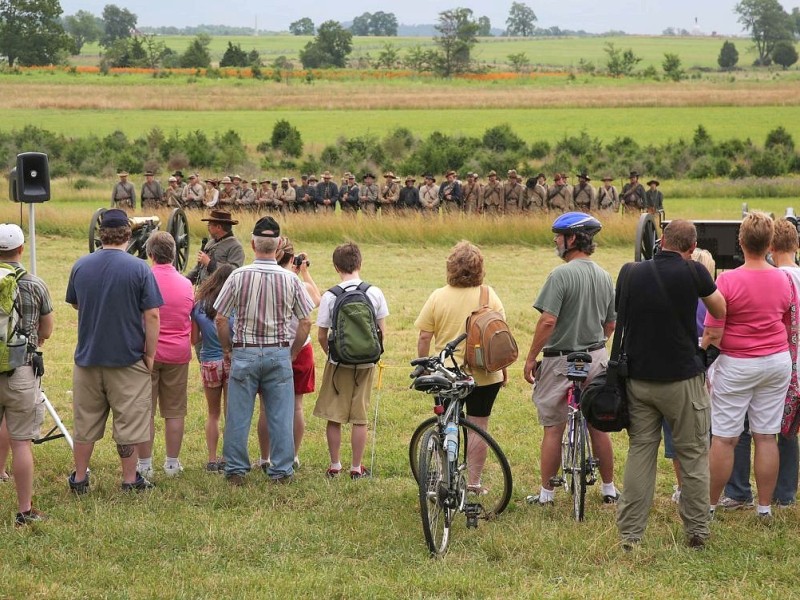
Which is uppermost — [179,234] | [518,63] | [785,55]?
[785,55]

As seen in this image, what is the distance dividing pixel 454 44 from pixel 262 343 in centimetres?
9495

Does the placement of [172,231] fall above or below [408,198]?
above

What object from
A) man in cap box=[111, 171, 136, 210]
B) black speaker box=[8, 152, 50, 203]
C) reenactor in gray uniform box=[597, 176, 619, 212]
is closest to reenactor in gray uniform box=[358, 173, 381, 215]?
reenactor in gray uniform box=[597, 176, 619, 212]

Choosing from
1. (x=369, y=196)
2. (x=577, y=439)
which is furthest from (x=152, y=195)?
(x=577, y=439)

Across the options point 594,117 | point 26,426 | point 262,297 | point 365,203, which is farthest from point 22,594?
point 594,117

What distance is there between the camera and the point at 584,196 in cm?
2561

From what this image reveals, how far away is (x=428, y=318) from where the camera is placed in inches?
248

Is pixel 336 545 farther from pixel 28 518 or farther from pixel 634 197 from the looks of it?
pixel 634 197

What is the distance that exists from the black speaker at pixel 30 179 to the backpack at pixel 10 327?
9.15 feet

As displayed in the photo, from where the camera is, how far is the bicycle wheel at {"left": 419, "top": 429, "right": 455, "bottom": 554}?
5.28 meters

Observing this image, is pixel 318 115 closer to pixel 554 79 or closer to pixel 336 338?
pixel 554 79

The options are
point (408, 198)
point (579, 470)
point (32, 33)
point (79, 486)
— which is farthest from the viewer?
point (32, 33)

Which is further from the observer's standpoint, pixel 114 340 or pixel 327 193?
pixel 327 193

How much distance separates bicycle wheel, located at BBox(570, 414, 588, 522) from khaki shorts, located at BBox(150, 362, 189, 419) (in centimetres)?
261
